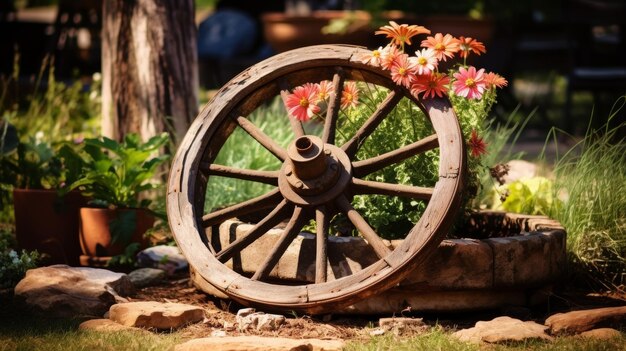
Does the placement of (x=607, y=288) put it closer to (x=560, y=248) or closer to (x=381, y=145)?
(x=560, y=248)

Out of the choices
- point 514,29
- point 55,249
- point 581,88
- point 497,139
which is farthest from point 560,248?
point 514,29

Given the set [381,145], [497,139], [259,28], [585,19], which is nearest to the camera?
[381,145]

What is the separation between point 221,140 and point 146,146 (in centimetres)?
64

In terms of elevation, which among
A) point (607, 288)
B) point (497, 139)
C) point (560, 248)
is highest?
A: point (497, 139)

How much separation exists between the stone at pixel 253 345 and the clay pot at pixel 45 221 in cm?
173

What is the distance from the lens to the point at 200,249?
354cm

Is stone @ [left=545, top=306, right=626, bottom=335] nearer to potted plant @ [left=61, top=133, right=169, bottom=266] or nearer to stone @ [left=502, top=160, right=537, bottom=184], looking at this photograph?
potted plant @ [left=61, top=133, right=169, bottom=266]

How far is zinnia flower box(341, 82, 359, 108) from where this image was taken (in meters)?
3.76

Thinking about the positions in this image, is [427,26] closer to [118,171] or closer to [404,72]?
[118,171]

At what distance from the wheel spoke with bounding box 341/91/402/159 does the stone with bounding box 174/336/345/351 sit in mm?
924

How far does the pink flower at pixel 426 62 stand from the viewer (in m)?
3.39

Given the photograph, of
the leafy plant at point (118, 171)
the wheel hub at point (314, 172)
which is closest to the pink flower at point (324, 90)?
the wheel hub at point (314, 172)

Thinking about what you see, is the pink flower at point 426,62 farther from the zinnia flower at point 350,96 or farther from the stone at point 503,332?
the stone at point 503,332

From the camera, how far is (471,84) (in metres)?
3.46
